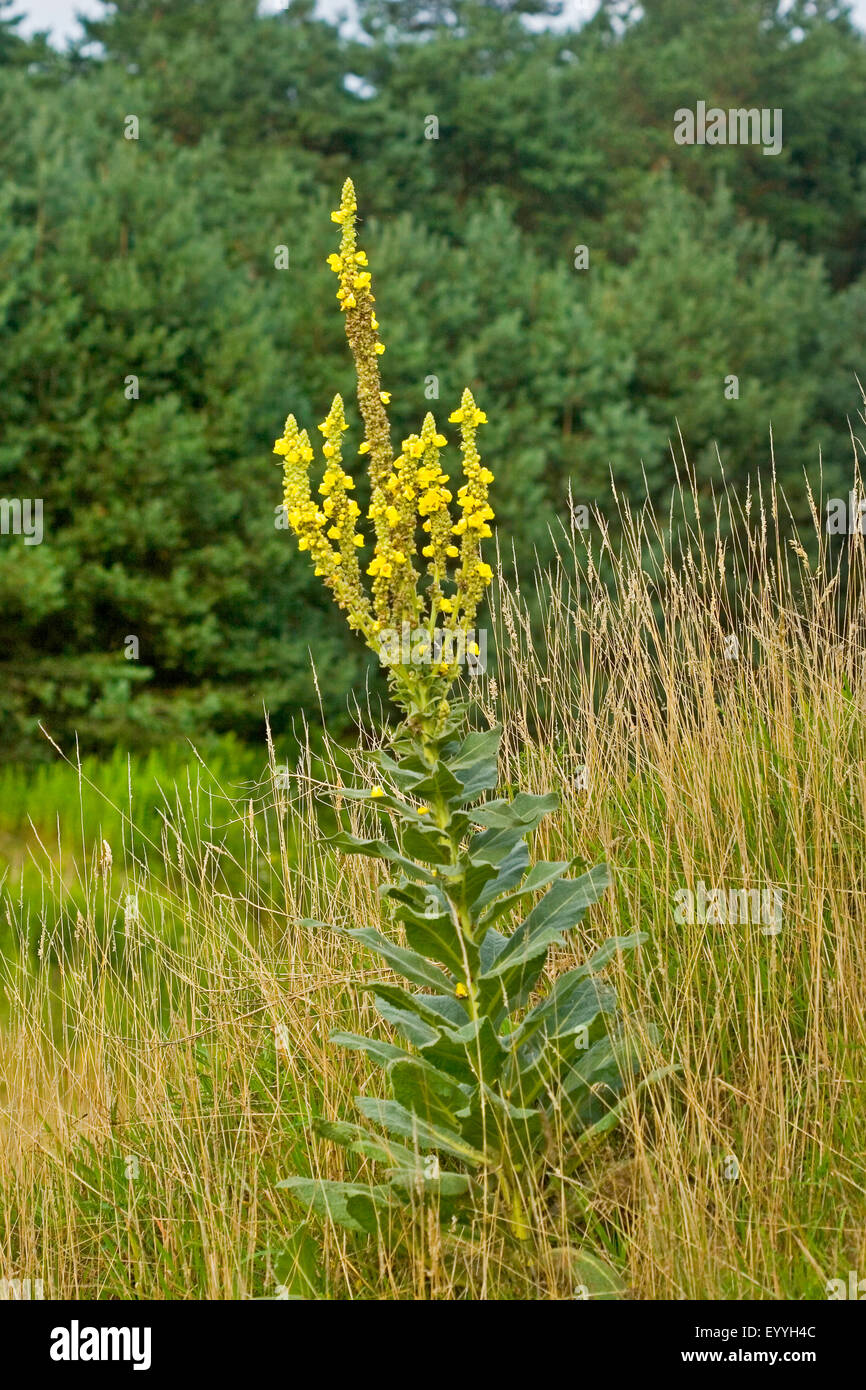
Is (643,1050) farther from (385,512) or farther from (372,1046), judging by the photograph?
(385,512)

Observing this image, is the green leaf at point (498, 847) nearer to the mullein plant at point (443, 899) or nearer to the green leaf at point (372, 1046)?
the mullein plant at point (443, 899)

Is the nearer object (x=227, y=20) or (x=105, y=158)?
(x=105, y=158)

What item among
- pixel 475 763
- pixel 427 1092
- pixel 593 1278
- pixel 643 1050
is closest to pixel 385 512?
pixel 475 763

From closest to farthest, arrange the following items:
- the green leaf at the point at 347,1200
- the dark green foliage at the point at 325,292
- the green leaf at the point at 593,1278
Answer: the green leaf at the point at 593,1278
the green leaf at the point at 347,1200
the dark green foliage at the point at 325,292

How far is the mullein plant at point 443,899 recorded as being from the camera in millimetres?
2664

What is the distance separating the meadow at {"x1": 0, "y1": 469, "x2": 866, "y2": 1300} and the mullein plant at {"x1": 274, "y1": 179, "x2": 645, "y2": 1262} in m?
0.11

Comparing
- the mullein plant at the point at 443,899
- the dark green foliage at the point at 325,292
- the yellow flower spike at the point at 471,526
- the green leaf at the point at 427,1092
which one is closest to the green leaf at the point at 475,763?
the mullein plant at the point at 443,899

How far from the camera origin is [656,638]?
3893 mm

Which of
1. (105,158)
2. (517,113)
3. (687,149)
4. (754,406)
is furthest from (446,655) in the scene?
(687,149)

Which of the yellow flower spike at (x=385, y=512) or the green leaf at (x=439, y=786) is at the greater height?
the yellow flower spike at (x=385, y=512)

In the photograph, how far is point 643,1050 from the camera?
118 inches

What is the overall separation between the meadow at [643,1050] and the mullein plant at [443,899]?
11 centimetres

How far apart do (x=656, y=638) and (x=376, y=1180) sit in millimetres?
1653
